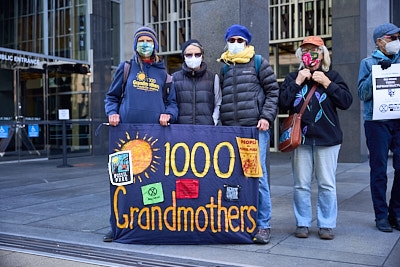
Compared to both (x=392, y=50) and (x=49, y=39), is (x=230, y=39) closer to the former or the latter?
(x=392, y=50)

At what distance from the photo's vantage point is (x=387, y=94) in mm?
4754

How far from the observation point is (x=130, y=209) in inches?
172

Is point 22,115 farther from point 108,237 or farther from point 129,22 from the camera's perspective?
point 108,237

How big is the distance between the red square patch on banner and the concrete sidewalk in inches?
19.0

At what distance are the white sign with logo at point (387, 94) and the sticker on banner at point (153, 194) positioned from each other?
7.84 feet

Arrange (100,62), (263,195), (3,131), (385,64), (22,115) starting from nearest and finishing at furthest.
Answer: (263,195) → (385,64) → (3,131) → (22,115) → (100,62)

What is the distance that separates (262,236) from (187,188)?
2.78ft

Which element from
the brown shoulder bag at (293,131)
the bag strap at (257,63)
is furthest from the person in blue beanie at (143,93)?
the brown shoulder bag at (293,131)

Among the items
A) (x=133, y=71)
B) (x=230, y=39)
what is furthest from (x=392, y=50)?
(x=133, y=71)

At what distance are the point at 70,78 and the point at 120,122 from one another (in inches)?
484

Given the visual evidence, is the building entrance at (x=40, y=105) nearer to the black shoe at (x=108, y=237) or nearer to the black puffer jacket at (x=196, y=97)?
the black shoe at (x=108, y=237)

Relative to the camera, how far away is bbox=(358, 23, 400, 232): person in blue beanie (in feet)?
15.6

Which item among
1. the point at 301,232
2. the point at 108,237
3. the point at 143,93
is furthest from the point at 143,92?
the point at 301,232

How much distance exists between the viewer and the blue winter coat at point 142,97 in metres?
4.45
